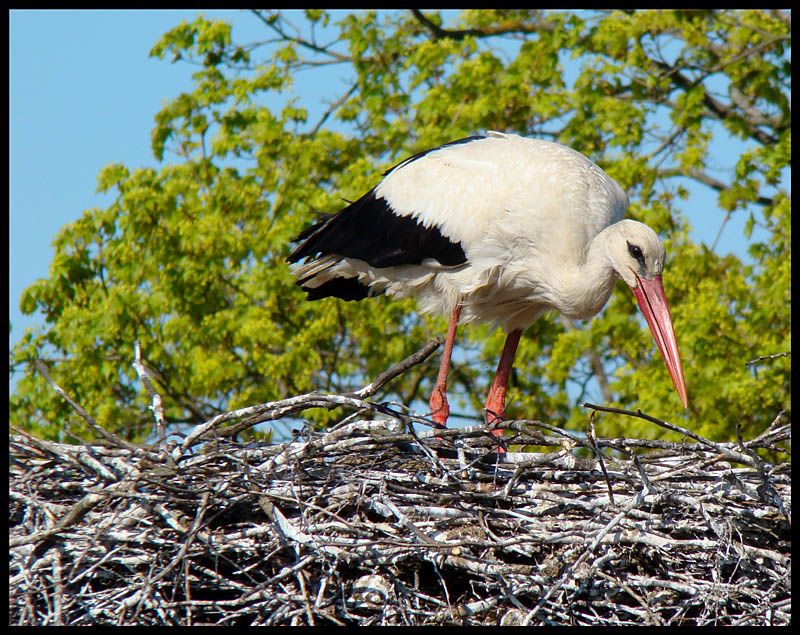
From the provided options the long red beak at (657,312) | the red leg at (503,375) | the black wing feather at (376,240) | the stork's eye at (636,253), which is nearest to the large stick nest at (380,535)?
the long red beak at (657,312)

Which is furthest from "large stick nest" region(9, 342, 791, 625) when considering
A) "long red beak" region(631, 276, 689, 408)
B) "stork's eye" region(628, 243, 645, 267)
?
"stork's eye" region(628, 243, 645, 267)

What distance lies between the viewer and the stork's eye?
484 cm

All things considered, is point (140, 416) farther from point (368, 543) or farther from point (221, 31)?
point (368, 543)

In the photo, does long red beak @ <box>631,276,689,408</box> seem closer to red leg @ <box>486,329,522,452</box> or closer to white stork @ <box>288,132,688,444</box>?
white stork @ <box>288,132,688,444</box>

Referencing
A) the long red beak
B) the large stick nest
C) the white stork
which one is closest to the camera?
the large stick nest

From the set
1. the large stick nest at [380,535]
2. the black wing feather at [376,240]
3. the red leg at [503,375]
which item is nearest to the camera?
the large stick nest at [380,535]

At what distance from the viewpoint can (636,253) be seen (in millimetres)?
4852

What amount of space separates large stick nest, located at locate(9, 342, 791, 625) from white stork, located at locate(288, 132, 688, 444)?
0.77 meters

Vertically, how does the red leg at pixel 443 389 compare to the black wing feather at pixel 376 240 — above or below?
below

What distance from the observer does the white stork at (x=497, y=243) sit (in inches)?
195

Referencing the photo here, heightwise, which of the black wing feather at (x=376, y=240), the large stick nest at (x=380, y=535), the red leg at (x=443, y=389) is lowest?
the large stick nest at (x=380, y=535)

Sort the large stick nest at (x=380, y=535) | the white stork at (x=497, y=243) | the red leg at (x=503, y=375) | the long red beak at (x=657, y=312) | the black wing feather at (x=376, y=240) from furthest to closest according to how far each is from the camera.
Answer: the red leg at (x=503, y=375) < the black wing feather at (x=376, y=240) < the white stork at (x=497, y=243) < the long red beak at (x=657, y=312) < the large stick nest at (x=380, y=535)

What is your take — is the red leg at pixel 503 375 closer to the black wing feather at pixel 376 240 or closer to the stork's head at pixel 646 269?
the black wing feather at pixel 376 240

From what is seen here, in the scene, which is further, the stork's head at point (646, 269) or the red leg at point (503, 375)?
the red leg at point (503, 375)
